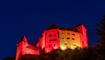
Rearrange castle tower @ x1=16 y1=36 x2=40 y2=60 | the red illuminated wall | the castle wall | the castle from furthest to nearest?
the castle wall → the red illuminated wall → the castle → castle tower @ x1=16 y1=36 x2=40 y2=60

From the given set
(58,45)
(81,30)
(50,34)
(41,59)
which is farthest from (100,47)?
(81,30)

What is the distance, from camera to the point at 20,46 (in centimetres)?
4316

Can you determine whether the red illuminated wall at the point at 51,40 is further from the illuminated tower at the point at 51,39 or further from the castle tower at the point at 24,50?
the castle tower at the point at 24,50

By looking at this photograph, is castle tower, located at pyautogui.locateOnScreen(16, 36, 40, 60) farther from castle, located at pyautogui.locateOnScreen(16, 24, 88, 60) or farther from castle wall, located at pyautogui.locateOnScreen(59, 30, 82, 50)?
castle wall, located at pyautogui.locateOnScreen(59, 30, 82, 50)

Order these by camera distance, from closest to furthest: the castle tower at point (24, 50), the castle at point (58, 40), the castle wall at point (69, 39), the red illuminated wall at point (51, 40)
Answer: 1. the castle tower at point (24, 50)
2. the castle at point (58, 40)
3. the red illuminated wall at point (51, 40)
4. the castle wall at point (69, 39)

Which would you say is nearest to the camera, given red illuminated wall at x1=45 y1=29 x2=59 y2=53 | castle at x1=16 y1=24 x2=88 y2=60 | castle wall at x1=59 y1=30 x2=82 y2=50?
castle at x1=16 y1=24 x2=88 y2=60

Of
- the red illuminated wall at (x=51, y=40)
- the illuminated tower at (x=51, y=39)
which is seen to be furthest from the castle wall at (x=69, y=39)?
the illuminated tower at (x=51, y=39)

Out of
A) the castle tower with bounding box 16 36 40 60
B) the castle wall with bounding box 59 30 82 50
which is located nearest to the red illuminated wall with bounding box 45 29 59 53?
the castle wall with bounding box 59 30 82 50

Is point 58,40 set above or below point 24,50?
above

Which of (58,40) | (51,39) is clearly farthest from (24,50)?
(58,40)

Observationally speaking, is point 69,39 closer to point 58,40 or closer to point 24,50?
point 58,40

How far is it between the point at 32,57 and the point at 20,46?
5.55 meters

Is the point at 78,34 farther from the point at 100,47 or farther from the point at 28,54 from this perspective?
the point at 100,47

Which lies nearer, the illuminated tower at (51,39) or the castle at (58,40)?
the castle at (58,40)
